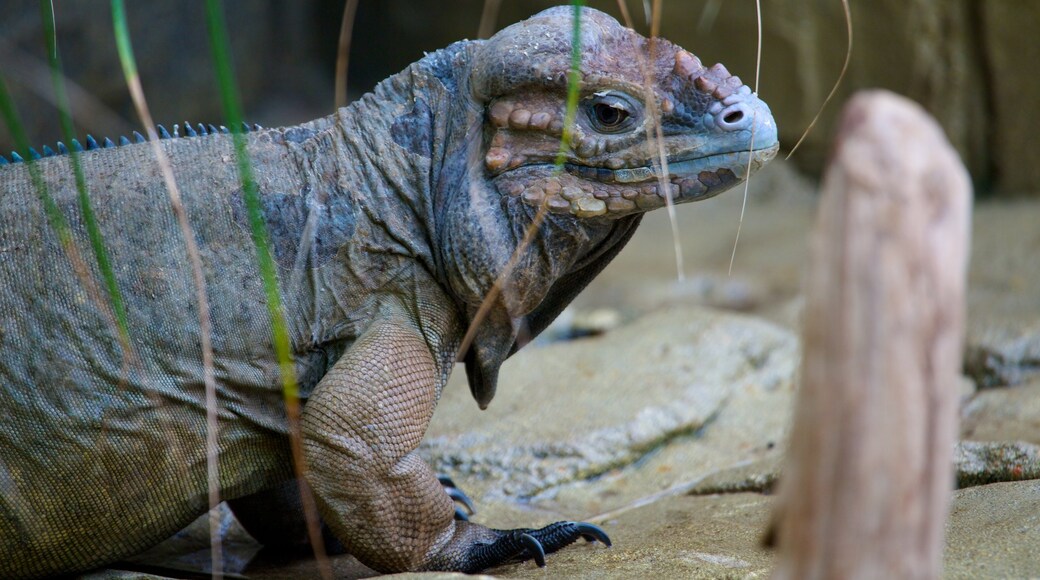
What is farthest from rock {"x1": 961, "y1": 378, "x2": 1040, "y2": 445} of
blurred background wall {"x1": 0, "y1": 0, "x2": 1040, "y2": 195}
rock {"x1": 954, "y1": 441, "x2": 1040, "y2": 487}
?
blurred background wall {"x1": 0, "y1": 0, "x2": 1040, "y2": 195}

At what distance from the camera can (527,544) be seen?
3648 mm

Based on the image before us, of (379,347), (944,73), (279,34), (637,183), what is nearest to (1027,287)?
(944,73)

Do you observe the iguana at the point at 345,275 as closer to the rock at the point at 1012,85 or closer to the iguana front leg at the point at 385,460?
the iguana front leg at the point at 385,460

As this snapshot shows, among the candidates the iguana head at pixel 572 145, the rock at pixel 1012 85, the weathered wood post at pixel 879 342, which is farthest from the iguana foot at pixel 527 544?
the rock at pixel 1012 85

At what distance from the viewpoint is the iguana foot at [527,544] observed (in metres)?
3.66

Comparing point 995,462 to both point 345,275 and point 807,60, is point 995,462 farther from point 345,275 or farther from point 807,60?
point 807,60

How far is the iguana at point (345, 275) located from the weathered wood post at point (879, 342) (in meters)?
1.53

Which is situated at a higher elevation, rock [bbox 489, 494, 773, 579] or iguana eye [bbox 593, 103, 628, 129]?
iguana eye [bbox 593, 103, 628, 129]

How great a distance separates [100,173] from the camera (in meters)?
3.63

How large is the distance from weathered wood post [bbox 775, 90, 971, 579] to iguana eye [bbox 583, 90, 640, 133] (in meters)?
1.60

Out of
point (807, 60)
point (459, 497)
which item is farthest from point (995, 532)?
point (807, 60)

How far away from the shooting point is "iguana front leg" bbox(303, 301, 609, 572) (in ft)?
11.1

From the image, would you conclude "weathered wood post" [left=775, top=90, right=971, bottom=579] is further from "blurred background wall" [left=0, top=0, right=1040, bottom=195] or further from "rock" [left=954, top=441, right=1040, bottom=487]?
"blurred background wall" [left=0, top=0, right=1040, bottom=195]

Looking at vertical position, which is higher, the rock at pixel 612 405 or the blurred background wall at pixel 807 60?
the blurred background wall at pixel 807 60
